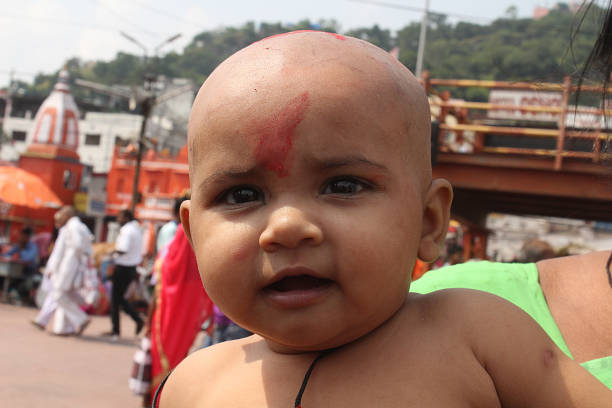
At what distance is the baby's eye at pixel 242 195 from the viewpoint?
1.06 meters

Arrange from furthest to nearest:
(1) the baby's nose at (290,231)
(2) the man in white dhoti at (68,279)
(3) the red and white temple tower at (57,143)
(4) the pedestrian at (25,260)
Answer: (3) the red and white temple tower at (57,143) < (4) the pedestrian at (25,260) < (2) the man in white dhoti at (68,279) < (1) the baby's nose at (290,231)

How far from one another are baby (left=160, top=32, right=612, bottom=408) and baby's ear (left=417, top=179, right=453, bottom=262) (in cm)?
3

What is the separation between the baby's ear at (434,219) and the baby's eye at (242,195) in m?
0.31

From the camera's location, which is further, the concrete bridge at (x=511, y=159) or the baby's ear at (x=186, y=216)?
the concrete bridge at (x=511, y=159)

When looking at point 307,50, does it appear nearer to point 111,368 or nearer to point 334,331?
point 334,331

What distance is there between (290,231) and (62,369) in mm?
6808

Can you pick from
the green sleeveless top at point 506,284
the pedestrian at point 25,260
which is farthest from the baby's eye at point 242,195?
the pedestrian at point 25,260

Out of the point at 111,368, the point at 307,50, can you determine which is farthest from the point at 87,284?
the point at 307,50

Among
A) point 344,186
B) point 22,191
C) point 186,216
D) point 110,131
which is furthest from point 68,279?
point 110,131

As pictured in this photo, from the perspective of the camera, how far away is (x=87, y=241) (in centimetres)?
955

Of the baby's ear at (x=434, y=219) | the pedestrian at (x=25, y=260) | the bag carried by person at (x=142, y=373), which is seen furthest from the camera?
the pedestrian at (x=25, y=260)

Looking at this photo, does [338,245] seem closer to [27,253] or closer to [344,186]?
[344,186]

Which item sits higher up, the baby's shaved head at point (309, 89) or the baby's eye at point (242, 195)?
the baby's shaved head at point (309, 89)

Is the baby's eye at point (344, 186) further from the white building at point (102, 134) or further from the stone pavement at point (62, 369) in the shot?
the white building at point (102, 134)
